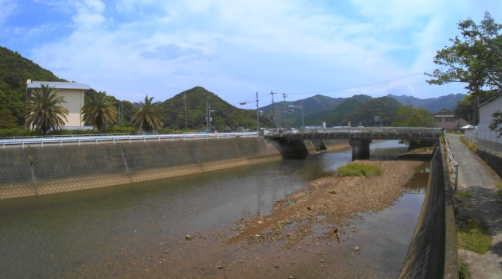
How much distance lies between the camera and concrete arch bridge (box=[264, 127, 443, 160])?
46.9m

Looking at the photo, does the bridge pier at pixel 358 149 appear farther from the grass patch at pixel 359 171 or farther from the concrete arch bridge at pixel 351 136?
the grass patch at pixel 359 171

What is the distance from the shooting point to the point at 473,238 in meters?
8.72

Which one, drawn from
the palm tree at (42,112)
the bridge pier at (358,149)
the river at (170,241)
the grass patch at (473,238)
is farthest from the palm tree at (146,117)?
the grass patch at (473,238)

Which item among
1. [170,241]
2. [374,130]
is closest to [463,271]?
[170,241]

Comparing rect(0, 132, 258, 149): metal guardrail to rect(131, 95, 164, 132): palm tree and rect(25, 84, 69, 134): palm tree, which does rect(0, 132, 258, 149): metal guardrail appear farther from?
rect(131, 95, 164, 132): palm tree

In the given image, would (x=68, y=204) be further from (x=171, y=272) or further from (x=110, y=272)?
(x=171, y=272)

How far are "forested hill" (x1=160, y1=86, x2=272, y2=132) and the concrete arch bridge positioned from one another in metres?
40.7

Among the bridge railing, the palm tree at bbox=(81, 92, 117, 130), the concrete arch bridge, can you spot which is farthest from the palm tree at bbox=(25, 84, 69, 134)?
the bridge railing

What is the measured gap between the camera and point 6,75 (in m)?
65.9

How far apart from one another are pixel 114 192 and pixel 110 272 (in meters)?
15.6

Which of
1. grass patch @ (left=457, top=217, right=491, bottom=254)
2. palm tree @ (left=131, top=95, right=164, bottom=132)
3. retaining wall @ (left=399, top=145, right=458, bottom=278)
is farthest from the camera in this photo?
palm tree @ (left=131, top=95, right=164, bottom=132)

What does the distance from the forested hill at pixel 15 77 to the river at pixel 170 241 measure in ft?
162

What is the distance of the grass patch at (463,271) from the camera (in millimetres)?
6891

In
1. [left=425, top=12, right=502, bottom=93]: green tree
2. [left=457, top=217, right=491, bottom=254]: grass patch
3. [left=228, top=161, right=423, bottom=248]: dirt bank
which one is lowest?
[left=228, top=161, right=423, bottom=248]: dirt bank
